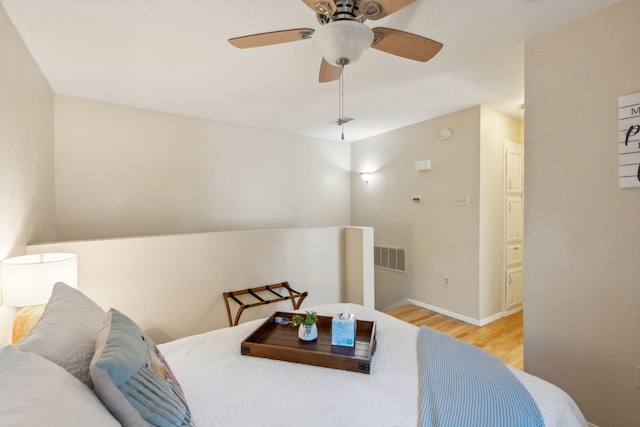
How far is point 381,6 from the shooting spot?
4.00ft

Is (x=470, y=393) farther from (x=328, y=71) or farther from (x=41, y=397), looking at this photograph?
(x=328, y=71)

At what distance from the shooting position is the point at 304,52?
205cm

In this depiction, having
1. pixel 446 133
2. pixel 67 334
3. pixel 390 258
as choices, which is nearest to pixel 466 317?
pixel 390 258

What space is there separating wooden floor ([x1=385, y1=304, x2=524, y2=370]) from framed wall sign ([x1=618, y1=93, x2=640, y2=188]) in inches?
67.9

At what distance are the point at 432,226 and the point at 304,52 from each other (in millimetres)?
2601

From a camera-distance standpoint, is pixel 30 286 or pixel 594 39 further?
pixel 594 39

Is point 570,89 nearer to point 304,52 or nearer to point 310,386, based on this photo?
point 304,52

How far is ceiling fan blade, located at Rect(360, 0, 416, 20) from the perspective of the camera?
3.88ft

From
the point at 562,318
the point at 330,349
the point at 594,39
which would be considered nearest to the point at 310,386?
the point at 330,349

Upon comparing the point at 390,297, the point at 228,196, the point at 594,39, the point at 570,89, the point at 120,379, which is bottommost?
the point at 390,297

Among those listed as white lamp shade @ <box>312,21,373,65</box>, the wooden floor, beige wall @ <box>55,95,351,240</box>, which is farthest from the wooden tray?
beige wall @ <box>55,95,351,240</box>

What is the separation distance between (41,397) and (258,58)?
218 centimetres

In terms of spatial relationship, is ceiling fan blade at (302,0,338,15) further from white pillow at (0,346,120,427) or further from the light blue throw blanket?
the light blue throw blanket

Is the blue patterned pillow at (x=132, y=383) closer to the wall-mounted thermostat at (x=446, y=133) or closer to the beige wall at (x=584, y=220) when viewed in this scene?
the beige wall at (x=584, y=220)
